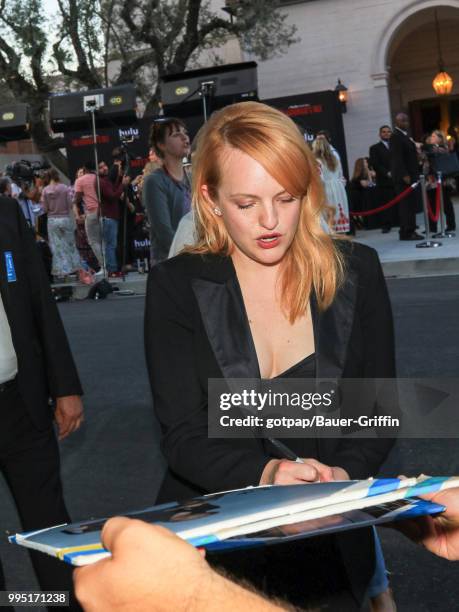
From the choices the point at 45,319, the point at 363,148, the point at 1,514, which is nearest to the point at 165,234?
the point at 1,514

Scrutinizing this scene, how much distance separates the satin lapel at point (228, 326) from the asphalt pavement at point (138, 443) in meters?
0.52

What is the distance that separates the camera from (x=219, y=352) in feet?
7.06

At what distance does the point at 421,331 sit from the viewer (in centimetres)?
830

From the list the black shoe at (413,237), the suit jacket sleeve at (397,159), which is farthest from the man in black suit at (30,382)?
the black shoe at (413,237)

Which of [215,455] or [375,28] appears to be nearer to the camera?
[215,455]

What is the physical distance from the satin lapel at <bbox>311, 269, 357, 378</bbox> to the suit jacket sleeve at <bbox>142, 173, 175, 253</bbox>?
431 centimetres

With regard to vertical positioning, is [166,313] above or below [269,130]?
below

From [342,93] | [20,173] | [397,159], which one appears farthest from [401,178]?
[342,93]

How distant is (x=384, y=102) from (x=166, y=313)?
23.5 metres

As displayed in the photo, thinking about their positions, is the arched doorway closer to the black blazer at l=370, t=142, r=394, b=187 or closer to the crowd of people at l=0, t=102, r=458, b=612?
the black blazer at l=370, t=142, r=394, b=187

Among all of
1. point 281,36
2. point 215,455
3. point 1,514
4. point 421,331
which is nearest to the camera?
point 215,455

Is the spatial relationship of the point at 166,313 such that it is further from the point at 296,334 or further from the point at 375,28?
the point at 375,28

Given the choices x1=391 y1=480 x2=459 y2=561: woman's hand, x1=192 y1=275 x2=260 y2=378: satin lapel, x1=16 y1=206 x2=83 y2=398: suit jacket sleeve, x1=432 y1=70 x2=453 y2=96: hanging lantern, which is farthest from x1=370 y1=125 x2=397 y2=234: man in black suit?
x1=391 y1=480 x2=459 y2=561: woman's hand

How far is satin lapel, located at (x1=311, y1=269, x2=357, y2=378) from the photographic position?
84.1 inches
